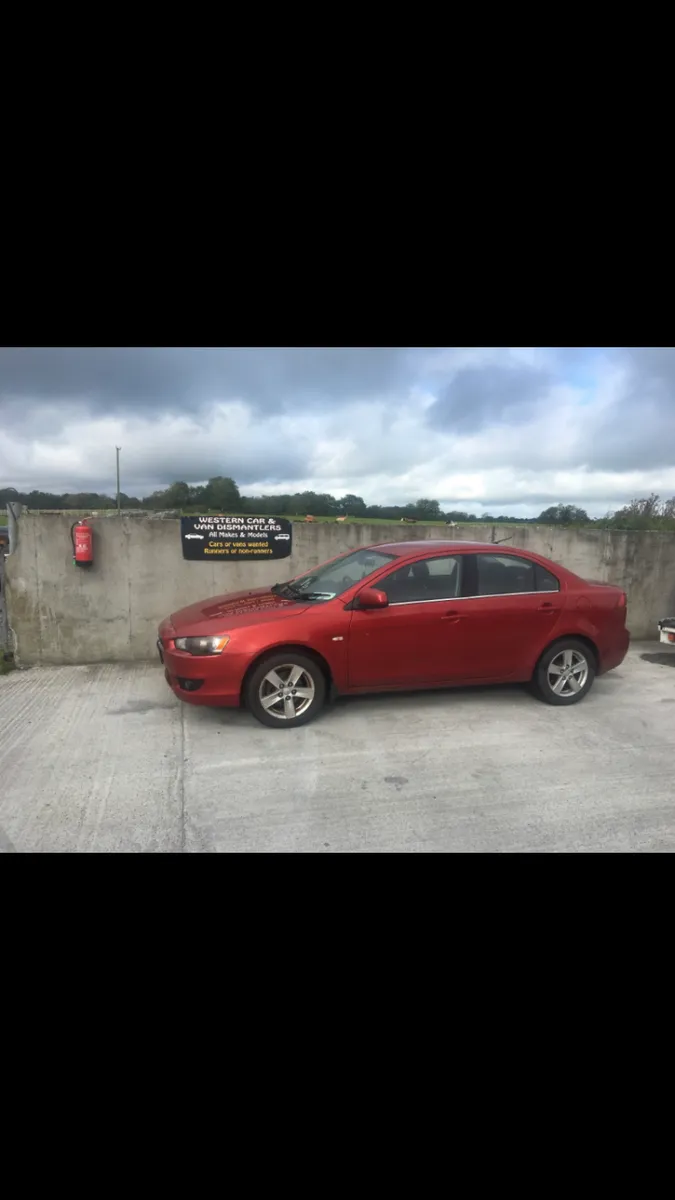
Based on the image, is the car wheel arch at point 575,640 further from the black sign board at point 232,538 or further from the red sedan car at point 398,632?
the black sign board at point 232,538

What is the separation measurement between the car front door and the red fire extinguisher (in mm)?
3181

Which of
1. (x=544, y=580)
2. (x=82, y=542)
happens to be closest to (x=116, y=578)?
(x=82, y=542)

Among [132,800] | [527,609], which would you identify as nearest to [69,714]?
[132,800]

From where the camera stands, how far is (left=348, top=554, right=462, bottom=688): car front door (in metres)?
4.23

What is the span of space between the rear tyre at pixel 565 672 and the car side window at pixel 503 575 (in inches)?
23.3

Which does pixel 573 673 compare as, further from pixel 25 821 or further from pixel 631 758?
pixel 25 821

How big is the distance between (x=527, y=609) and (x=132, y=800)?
326 cm

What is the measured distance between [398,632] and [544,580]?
4.76 feet

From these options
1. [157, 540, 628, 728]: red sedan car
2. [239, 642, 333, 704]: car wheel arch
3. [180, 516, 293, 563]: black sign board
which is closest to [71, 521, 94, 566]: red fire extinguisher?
[180, 516, 293, 563]: black sign board

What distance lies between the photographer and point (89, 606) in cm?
596

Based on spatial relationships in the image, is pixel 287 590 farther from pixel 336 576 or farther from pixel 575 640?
pixel 575 640

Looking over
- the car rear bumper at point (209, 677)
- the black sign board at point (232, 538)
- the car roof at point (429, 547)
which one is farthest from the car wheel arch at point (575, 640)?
the black sign board at point (232, 538)

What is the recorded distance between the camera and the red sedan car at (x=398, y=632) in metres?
4.08

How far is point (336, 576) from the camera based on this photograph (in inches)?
189
